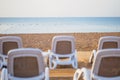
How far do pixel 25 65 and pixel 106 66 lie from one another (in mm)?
942

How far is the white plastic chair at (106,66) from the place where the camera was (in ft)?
9.53

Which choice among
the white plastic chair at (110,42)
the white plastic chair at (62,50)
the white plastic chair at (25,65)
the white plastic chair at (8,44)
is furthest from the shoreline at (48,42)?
the white plastic chair at (25,65)

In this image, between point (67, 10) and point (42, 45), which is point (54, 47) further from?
point (67, 10)

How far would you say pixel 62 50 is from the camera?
4.89 m

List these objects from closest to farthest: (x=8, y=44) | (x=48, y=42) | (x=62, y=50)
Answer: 1. (x=8, y=44)
2. (x=62, y=50)
3. (x=48, y=42)

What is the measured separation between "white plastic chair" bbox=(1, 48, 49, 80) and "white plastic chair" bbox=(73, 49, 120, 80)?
1.89ft

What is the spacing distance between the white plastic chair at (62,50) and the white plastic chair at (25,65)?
1.56 meters

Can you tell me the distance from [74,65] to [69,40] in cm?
66

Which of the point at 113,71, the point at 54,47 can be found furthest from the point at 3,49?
the point at 113,71

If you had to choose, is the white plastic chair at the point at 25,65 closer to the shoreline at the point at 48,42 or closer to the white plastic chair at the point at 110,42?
the white plastic chair at the point at 110,42

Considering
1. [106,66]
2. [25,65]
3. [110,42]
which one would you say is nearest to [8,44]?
[25,65]

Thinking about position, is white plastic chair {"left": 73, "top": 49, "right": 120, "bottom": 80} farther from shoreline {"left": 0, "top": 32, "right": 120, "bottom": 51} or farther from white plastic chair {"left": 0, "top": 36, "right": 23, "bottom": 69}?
shoreline {"left": 0, "top": 32, "right": 120, "bottom": 51}

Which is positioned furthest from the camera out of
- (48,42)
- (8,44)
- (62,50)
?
(48,42)

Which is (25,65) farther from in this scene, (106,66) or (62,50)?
(62,50)
